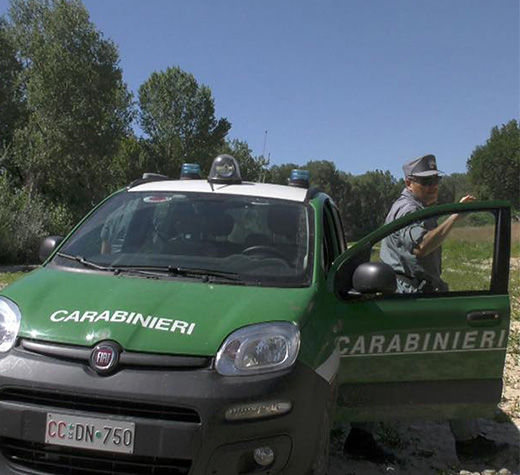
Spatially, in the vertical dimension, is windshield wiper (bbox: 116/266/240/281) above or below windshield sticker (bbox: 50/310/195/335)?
above

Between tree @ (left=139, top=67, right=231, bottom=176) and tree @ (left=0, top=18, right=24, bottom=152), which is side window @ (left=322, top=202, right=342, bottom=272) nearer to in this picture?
tree @ (left=0, top=18, right=24, bottom=152)

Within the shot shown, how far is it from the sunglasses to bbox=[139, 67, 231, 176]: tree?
5366 centimetres

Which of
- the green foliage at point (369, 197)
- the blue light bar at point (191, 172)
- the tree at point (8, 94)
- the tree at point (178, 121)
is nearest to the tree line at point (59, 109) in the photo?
the tree at point (8, 94)

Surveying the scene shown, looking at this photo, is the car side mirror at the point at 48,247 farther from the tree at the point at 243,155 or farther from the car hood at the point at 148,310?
the tree at the point at 243,155

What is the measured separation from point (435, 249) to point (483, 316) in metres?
0.67

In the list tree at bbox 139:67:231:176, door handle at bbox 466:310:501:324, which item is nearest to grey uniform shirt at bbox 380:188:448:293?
door handle at bbox 466:310:501:324

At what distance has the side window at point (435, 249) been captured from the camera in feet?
11.9

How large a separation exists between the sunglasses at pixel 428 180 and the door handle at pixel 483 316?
1.18 meters

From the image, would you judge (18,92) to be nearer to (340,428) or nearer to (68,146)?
(68,146)

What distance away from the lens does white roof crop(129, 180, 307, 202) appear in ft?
12.9

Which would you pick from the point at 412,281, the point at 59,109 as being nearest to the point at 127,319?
the point at 412,281

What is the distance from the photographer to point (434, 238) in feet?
12.5

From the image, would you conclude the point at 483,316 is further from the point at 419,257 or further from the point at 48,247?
the point at 48,247

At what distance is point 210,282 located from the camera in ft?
9.99
